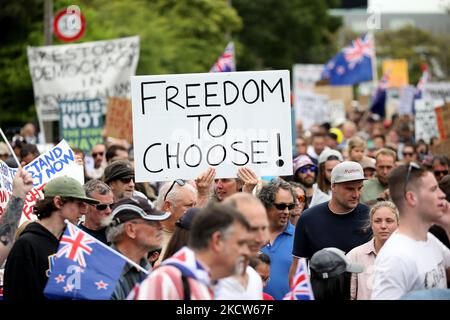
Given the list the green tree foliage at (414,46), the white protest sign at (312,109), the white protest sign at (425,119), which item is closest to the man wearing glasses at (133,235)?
the white protest sign at (425,119)

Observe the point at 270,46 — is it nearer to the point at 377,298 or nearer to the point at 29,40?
the point at 29,40

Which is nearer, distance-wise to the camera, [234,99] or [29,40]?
[234,99]

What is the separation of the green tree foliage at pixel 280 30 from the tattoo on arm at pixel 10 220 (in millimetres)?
53750

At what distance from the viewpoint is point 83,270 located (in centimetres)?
587

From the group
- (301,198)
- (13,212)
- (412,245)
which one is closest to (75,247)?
(13,212)

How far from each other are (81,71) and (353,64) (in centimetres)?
1499

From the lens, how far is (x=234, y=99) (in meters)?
8.81

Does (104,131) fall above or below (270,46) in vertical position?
below

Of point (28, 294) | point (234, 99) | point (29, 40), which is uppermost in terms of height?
point (29, 40)

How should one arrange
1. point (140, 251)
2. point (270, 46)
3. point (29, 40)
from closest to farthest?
point (140, 251) < point (29, 40) < point (270, 46)

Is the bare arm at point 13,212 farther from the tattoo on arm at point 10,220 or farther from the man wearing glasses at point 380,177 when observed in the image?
the man wearing glasses at point 380,177

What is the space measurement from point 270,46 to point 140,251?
58295 mm
